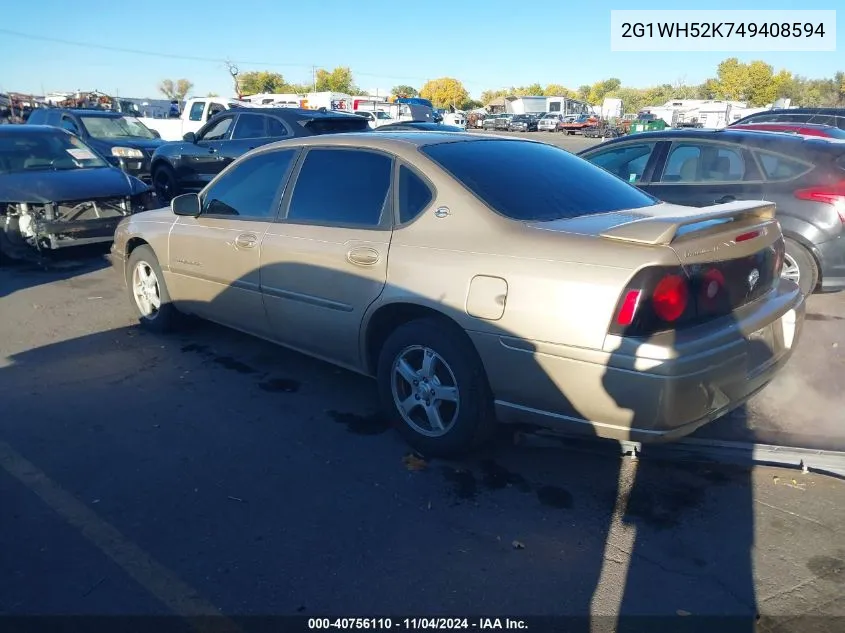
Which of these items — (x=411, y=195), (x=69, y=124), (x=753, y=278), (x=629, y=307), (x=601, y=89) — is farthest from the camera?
(x=601, y=89)

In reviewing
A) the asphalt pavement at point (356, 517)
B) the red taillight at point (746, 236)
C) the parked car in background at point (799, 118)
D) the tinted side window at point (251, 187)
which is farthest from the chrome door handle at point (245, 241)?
the parked car in background at point (799, 118)

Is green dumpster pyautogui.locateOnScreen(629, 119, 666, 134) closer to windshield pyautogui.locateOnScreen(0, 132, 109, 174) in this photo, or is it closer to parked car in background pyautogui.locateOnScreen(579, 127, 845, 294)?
parked car in background pyautogui.locateOnScreen(579, 127, 845, 294)

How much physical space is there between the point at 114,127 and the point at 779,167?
13010 millimetres

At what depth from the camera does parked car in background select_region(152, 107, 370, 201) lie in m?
10.6

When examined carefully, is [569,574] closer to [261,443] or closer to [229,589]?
[229,589]

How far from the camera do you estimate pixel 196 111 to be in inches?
701

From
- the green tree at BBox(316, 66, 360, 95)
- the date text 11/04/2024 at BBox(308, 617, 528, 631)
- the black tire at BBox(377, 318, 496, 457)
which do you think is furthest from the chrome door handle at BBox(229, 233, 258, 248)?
the green tree at BBox(316, 66, 360, 95)

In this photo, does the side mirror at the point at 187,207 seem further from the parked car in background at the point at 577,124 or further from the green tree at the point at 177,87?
the green tree at the point at 177,87

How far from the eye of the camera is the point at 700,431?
3.86m

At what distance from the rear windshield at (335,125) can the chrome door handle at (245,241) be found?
6.32 m

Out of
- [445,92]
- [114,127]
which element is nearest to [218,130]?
[114,127]

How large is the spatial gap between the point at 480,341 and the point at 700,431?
1.52m

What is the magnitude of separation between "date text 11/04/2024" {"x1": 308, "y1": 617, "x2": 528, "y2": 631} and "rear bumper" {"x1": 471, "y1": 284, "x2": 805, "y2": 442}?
954 millimetres

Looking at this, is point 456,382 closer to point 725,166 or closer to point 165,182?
point 725,166
